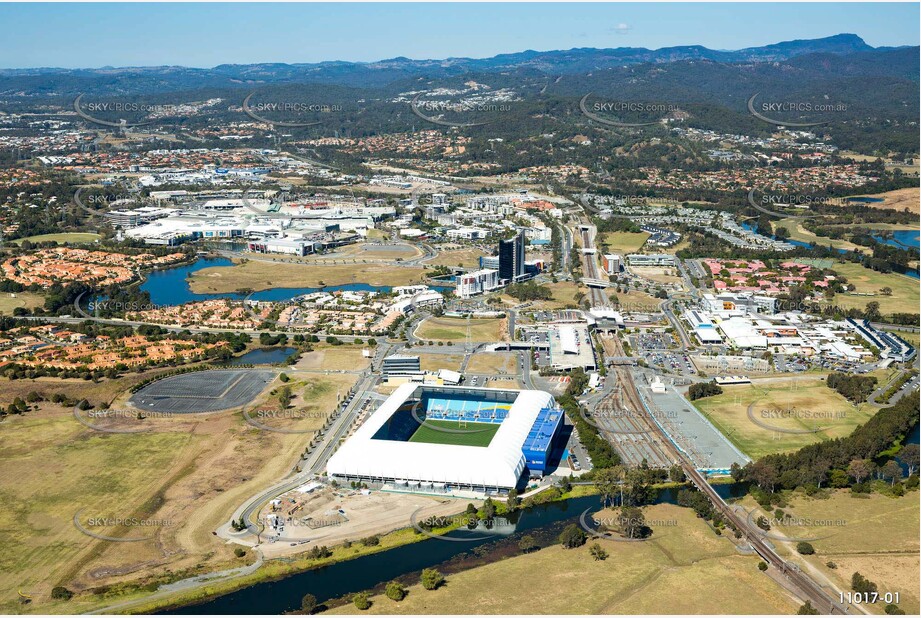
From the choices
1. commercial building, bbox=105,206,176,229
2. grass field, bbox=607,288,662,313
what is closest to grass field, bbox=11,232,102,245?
commercial building, bbox=105,206,176,229

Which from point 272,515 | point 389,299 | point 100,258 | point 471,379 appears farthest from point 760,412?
point 100,258

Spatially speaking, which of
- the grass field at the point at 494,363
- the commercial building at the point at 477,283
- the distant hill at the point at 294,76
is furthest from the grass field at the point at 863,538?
the distant hill at the point at 294,76

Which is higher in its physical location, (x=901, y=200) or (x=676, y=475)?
(x=901, y=200)

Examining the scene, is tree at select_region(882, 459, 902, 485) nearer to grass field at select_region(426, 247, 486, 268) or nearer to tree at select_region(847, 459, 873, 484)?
tree at select_region(847, 459, 873, 484)

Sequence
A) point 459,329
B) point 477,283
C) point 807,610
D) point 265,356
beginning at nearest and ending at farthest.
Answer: point 807,610 < point 265,356 < point 459,329 < point 477,283

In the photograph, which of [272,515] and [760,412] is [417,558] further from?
[760,412]

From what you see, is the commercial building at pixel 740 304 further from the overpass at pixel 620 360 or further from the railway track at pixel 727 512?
the railway track at pixel 727 512

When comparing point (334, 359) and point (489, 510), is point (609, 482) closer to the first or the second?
point (489, 510)

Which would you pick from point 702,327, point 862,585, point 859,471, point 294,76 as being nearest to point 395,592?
point 862,585
